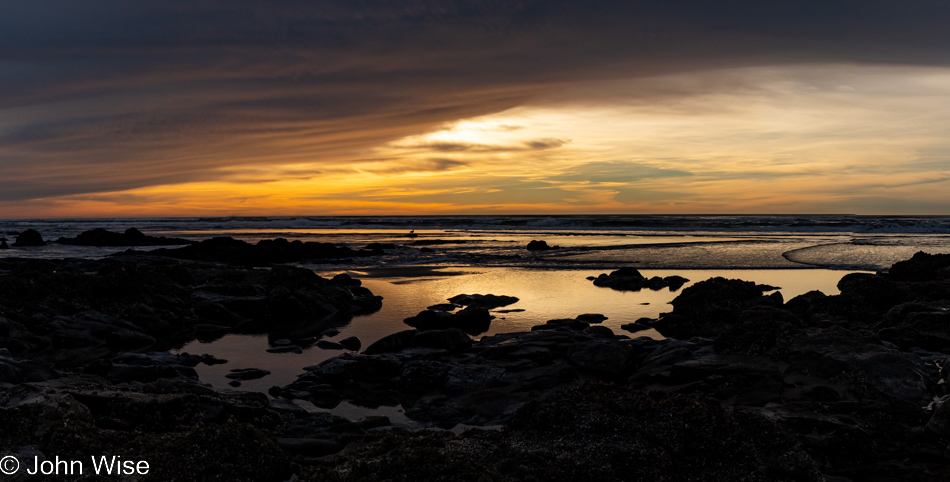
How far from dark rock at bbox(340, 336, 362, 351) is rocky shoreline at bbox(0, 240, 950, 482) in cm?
69

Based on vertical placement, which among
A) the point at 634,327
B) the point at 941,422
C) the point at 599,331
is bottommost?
the point at 634,327

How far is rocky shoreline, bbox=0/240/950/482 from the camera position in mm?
5707

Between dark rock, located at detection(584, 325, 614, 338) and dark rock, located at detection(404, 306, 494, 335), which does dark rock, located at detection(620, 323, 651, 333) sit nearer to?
dark rock, located at detection(584, 325, 614, 338)

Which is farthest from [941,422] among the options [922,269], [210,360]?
[922,269]

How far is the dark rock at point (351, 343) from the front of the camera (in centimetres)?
1254

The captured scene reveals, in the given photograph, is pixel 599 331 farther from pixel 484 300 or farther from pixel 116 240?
pixel 116 240

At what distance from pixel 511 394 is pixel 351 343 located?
5.09 m

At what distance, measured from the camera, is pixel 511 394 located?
29.2 feet

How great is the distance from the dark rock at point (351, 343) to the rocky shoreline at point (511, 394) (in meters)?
0.69

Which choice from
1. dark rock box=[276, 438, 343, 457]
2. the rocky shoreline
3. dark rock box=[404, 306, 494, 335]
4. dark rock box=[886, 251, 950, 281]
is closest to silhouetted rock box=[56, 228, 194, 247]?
the rocky shoreline

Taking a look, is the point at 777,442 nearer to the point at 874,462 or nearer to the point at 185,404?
the point at 874,462

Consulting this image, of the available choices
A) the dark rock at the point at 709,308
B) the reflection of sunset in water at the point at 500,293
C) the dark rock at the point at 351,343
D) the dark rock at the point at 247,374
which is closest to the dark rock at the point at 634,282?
the reflection of sunset in water at the point at 500,293

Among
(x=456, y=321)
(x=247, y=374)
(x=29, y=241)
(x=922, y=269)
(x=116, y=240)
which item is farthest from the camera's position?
(x=116, y=240)

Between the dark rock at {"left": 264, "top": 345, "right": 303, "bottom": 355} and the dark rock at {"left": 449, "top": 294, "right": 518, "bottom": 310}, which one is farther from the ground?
the dark rock at {"left": 449, "top": 294, "right": 518, "bottom": 310}
